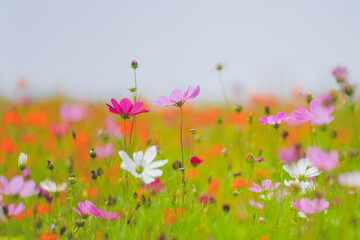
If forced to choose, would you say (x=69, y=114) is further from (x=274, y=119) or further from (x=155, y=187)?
(x=274, y=119)

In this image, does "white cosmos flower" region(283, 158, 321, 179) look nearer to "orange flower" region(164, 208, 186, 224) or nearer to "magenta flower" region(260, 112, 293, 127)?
"magenta flower" region(260, 112, 293, 127)

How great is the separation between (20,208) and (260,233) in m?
0.63

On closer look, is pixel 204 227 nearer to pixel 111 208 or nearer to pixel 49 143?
pixel 111 208

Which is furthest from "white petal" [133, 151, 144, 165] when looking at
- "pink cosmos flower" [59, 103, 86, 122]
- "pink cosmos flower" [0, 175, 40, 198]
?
"pink cosmos flower" [59, 103, 86, 122]

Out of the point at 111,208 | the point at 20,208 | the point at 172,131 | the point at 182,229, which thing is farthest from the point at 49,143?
the point at 182,229

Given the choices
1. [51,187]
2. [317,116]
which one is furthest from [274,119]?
[51,187]

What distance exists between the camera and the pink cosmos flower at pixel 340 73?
50.2 inches

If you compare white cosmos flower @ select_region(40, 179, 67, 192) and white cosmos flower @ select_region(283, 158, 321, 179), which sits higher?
white cosmos flower @ select_region(283, 158, 321, 179)

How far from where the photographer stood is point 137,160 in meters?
0.91

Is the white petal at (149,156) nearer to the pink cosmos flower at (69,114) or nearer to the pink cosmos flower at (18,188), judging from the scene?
the pink cosmos flower at (18,188)

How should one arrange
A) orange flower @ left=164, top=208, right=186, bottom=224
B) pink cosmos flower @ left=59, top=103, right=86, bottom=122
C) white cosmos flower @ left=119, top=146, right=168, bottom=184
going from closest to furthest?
white cosmos flower @ left=119, top=146, right=168, bottom=184 < orange flower @ left=164, top=208, right=186, bottom=224 < pink cosmos flower @ left=59, top=103, right=86, bottom=122

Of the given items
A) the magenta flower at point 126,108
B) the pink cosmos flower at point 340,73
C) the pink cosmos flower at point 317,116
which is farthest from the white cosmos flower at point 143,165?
the pink cosmos flower at point 340,73

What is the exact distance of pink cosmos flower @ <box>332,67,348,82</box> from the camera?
Answer: 128 centimetres

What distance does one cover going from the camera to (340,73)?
129 cm
